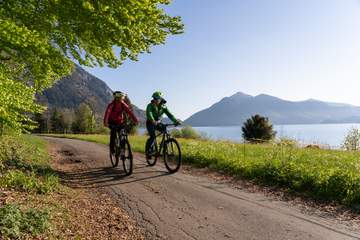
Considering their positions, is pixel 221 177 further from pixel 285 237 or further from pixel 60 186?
pixel 285 237

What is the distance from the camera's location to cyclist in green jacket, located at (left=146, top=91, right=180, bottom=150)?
13.2 meters

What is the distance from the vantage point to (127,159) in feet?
40.3

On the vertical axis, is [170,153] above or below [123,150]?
below

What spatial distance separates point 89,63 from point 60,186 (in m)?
5.60

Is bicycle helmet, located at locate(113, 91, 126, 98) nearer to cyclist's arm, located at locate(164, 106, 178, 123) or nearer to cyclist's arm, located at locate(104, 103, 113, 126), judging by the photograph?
cyclist's arm, located at locate(104, 103, 113, 126)

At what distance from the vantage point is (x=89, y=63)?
1366 cm

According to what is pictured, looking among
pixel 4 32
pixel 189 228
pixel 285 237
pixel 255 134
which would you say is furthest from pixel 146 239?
pixel 255 134

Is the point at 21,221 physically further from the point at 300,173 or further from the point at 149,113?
the point at 149,113

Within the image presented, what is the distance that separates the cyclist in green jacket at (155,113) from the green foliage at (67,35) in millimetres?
1759

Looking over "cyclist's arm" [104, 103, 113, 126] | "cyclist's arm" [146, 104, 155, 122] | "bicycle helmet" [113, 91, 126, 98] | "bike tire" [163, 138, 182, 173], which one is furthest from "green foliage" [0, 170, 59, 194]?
"cyclist's arm" [146, 104, 155, 122]

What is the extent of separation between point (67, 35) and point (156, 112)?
404cm

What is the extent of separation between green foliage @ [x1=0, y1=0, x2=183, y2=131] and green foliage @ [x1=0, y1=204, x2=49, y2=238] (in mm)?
3258

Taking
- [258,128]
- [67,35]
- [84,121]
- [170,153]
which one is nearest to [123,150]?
[170,153]

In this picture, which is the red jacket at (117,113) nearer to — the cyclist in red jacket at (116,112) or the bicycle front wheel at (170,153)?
the cyclist in red jacket at (116,112)
